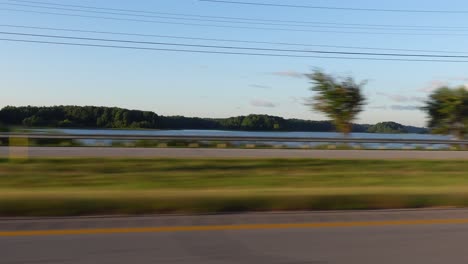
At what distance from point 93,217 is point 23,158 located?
37.0 ft

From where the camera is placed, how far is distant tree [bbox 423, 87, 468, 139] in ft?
109

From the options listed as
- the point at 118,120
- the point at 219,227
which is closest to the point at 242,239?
the point at 219,227

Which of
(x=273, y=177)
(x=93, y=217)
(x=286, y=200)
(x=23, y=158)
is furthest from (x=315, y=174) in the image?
(x=23, y=158)

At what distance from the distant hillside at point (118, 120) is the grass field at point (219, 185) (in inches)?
61.9

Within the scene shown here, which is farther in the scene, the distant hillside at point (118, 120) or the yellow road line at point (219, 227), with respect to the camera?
the distant hillside at point (118, 120)

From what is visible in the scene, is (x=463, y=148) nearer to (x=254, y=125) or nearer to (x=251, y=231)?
(x=254, y=125)

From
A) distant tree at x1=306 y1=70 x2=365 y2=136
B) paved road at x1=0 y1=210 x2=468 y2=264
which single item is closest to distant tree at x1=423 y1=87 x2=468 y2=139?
distant tree at x1=306 y1=70 x2=365 y2=136

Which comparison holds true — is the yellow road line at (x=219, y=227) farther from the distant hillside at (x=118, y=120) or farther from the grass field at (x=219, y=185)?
the distant hillside at (x=118, y=120)

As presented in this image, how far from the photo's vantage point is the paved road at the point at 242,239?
5234 mm

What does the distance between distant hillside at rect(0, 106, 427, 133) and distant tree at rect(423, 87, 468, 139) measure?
1234 cm

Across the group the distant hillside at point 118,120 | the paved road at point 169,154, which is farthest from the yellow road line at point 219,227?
the paved road at point 169,154

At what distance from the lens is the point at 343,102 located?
28.1 meters

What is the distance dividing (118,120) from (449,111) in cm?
2357

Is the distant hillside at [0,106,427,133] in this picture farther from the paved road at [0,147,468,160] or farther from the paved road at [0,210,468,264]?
the paved road at [0,210,468,264]
